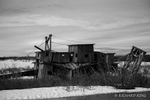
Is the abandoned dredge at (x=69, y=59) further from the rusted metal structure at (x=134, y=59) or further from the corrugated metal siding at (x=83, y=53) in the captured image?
the rusted metal structure at (x=134, y=59)

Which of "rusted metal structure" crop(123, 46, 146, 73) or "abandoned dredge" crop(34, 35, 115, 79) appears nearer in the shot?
"rusted metal structure" crop(123, 46, 146, 73)

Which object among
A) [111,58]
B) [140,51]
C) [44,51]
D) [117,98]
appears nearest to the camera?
[117,98]

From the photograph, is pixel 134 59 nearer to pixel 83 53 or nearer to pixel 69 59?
pixel 83 53

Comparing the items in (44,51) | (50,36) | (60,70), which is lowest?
(60,70)

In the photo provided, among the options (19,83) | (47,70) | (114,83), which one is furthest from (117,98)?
(47,70)

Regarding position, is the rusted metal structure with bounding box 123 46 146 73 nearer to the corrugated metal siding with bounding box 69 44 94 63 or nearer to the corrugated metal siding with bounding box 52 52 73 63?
the corrugated metal siding with bounding box 69 44 94 63

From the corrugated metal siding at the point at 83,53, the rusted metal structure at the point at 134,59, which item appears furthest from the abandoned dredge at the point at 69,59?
the rusted metal structure at the point at 134,59

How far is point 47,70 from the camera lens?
27688 mm

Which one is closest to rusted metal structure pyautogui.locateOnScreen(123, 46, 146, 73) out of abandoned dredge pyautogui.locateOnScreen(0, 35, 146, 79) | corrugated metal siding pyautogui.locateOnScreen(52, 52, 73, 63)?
abandoned dredge pyautogui.locateOnScreen(0, 35, 146, 79)

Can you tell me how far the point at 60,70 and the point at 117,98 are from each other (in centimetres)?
2038

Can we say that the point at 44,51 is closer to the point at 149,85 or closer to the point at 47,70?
the point at 47,70

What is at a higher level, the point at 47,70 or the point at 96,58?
the point at 96,58

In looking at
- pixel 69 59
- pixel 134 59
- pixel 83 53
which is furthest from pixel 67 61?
pixel 134 59

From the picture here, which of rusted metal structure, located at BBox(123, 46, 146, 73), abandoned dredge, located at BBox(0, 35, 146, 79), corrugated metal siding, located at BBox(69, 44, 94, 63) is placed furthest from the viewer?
corrugated metal siding, located at BBox(69, 44, 94, 63)
